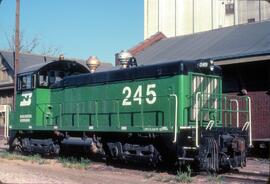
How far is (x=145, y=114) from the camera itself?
13281 millimetres

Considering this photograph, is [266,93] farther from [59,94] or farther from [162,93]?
[59,94]

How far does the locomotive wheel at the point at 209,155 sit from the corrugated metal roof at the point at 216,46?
6.02m

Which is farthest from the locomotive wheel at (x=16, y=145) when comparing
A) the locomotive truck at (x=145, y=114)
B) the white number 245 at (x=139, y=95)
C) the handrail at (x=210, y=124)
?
the handrail at (x=210, y=124)

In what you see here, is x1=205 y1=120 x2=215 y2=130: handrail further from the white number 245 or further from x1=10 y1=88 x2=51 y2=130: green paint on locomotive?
x1=10 y1=88 x2=51 y2=130: green paint on locomotive

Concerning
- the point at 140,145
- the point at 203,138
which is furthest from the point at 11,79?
the point at 203,138

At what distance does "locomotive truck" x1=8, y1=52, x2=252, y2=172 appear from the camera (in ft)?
39.3

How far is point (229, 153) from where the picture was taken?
12.2 m

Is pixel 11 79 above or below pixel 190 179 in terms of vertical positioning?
above

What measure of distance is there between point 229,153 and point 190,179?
181cm

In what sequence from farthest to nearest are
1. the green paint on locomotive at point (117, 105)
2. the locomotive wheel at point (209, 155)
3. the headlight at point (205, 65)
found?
the headlight at point (205, 65)
the green paint on locomotive at point (117, 105)
the locomotive wheel at point (209, 155)

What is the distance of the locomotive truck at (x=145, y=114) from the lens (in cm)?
1197

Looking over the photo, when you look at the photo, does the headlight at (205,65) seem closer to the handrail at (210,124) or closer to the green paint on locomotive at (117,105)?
the green paint on locomotive at (117,105)

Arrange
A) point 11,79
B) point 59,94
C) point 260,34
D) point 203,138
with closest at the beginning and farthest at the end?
Answer: point 203,138 → point 59,94 → point 260,34 → point 11,79

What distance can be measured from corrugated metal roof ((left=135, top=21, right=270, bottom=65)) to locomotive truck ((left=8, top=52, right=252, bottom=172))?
409 cm
